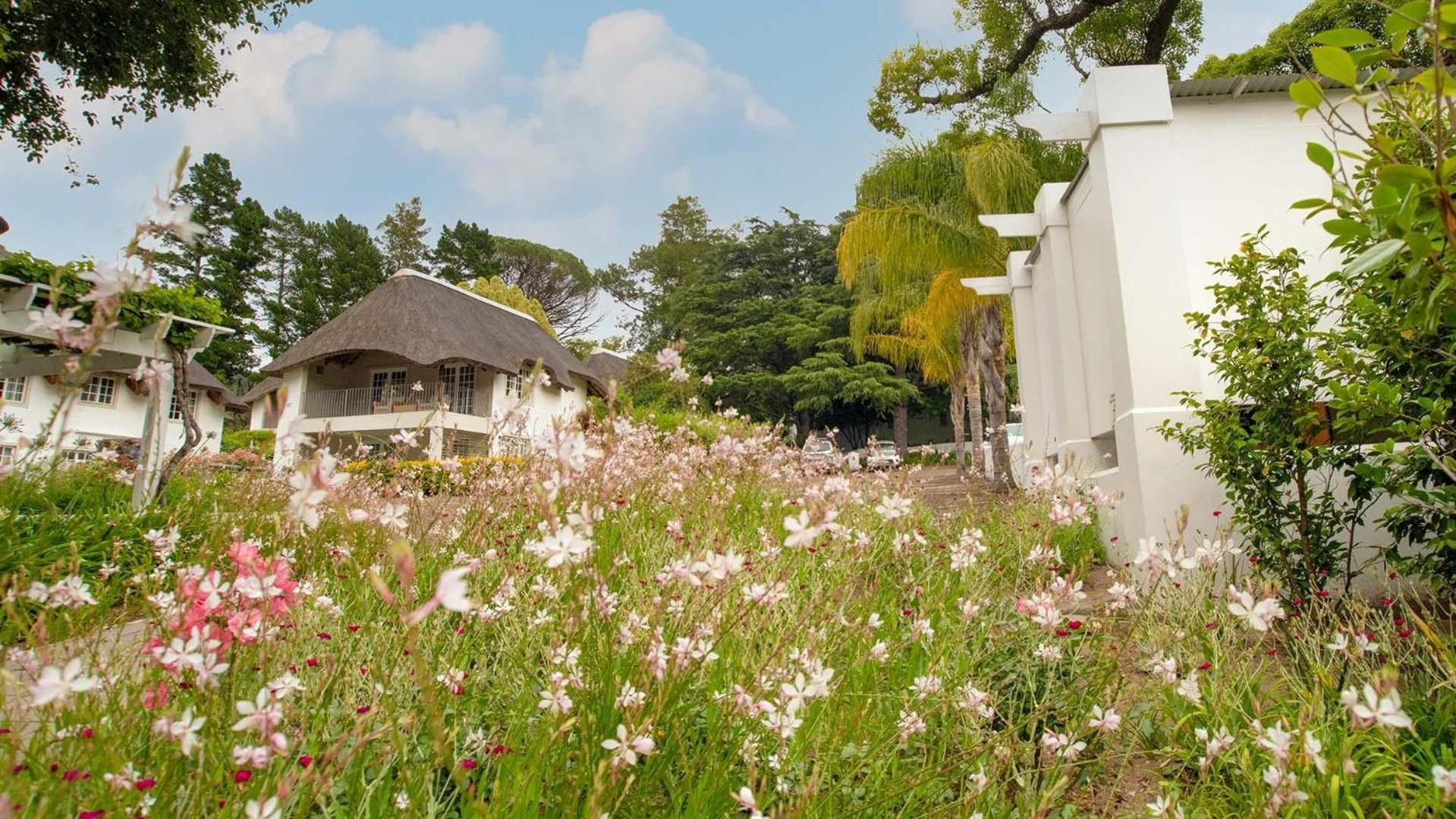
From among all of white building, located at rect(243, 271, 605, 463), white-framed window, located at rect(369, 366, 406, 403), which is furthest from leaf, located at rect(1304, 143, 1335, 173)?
white-framed window, located at rect(369, 366, 406, 403)

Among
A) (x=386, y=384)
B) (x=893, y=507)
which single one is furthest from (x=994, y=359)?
(x=386, y=384)

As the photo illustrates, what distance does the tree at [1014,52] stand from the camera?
13547 mm

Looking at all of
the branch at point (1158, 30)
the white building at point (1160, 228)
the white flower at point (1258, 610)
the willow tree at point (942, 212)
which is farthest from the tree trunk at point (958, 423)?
the white flower at point (1258, 610)

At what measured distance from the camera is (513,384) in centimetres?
2330

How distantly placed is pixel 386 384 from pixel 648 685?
23787 millimetres

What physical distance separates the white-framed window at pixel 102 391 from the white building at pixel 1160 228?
26.7 m

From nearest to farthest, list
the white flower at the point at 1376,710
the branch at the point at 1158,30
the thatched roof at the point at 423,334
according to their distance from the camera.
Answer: the white flower at the point at 1376,710 → the branch at the point at 1158,30 → the thatched roof at the point at 423,334

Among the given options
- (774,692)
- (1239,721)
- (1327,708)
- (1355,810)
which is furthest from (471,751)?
(1327,708)

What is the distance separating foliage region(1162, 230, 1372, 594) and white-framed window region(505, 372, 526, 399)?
2130cm

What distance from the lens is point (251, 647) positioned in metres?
1.43

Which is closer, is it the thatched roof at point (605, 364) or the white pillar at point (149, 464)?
the white pillar at point (149, 464)

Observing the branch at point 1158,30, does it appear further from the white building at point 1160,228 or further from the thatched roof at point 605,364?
the thatched roof at point 605,364

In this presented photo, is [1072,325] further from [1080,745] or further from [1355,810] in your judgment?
[1080,745]

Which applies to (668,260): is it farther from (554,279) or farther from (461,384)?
(461,384)
